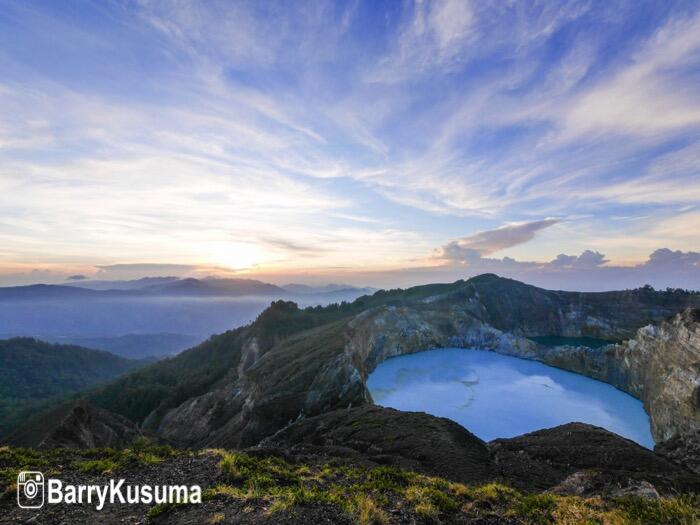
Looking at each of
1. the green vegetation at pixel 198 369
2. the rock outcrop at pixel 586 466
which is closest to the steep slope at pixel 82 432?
the green vegetation at pixel 198 369

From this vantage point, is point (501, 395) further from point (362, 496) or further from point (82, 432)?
point (82, 432)

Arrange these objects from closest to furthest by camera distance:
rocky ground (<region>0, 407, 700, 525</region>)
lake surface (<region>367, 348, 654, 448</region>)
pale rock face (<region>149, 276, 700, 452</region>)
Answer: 1. rocky ground (<region>0, 407, 700, 525</region>)
2. pale rock face (<region>149, 276, 700, 452</region>)
3. lake surface (<region>367, 348, 654, 448</region>)

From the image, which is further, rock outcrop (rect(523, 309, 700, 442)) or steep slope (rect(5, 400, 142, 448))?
rock outcrop (rect(523, 309, 700, 442))

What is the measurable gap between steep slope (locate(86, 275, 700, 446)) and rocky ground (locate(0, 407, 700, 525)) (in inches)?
755

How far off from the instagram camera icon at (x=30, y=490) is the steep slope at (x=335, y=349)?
2733 cm

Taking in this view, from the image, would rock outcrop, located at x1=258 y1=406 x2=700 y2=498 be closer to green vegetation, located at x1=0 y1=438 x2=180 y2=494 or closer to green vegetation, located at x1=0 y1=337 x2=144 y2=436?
green vegetation, located at x1=0 y1=438 x2=180 y2=494

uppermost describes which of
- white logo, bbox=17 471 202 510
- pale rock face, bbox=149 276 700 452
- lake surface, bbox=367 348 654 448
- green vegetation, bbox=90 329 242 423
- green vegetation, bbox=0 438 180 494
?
white logo, bbox=17 471 202 510

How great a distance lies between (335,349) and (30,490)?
40.8 meters

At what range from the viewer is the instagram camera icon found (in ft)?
36.2

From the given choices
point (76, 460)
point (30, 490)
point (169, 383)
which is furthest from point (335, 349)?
point (169, 383)

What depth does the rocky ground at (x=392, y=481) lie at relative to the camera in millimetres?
10086

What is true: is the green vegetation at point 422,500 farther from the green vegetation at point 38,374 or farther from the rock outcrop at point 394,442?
the green vegetation at point 38,374

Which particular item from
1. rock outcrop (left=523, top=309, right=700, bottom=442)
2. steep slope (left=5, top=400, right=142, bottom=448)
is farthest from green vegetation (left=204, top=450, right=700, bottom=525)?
steep slope (left=5, top=400, right=142, bottom=448)

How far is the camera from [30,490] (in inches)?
463
